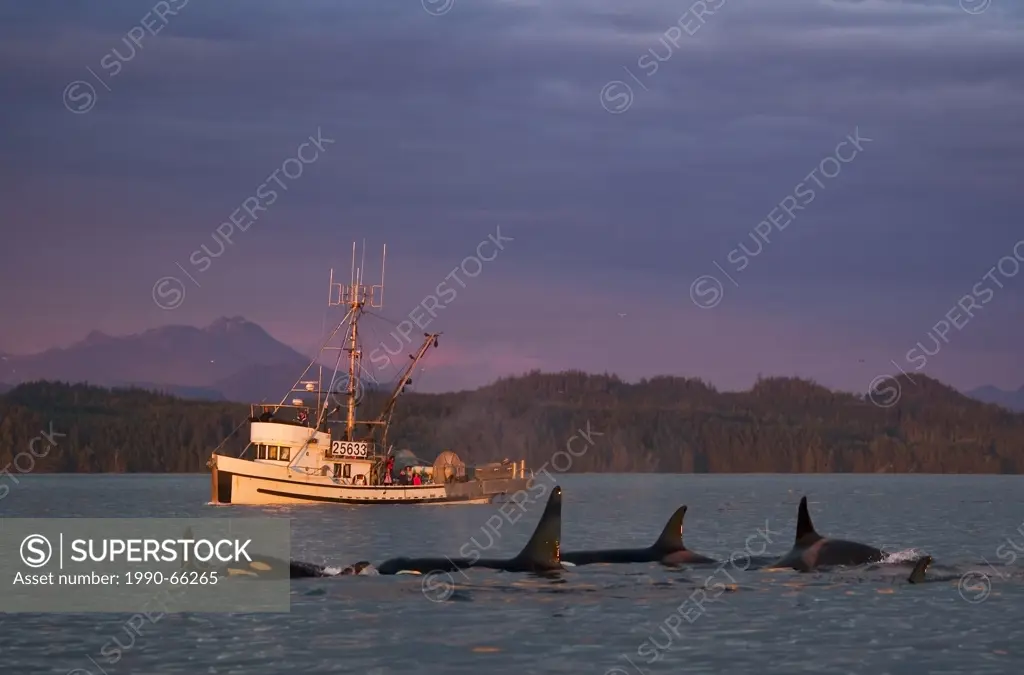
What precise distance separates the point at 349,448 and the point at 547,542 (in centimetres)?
6754

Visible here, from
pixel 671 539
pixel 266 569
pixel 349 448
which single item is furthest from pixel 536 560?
pixel 349 448

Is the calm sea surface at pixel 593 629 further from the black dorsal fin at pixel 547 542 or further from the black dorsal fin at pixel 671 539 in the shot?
the black dorsal fin at pixel 671 539

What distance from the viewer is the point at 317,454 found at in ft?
358

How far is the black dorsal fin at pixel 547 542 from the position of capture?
4416 centimetres

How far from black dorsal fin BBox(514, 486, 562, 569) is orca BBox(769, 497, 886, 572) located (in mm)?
7180

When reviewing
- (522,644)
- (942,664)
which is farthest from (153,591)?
(942,664)

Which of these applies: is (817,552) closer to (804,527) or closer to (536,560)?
(804,527)

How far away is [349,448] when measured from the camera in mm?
110500

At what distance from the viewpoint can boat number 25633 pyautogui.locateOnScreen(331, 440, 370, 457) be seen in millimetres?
109438

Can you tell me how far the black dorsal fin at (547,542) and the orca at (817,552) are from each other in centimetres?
718

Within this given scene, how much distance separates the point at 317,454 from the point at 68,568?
60.0 metres

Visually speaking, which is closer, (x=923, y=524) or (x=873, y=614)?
(x=873, y=614)

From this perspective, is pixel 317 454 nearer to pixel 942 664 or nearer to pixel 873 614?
pixel 873 614

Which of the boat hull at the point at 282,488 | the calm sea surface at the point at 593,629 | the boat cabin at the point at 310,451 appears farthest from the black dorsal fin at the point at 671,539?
the boat cabin at the point at 310,451
